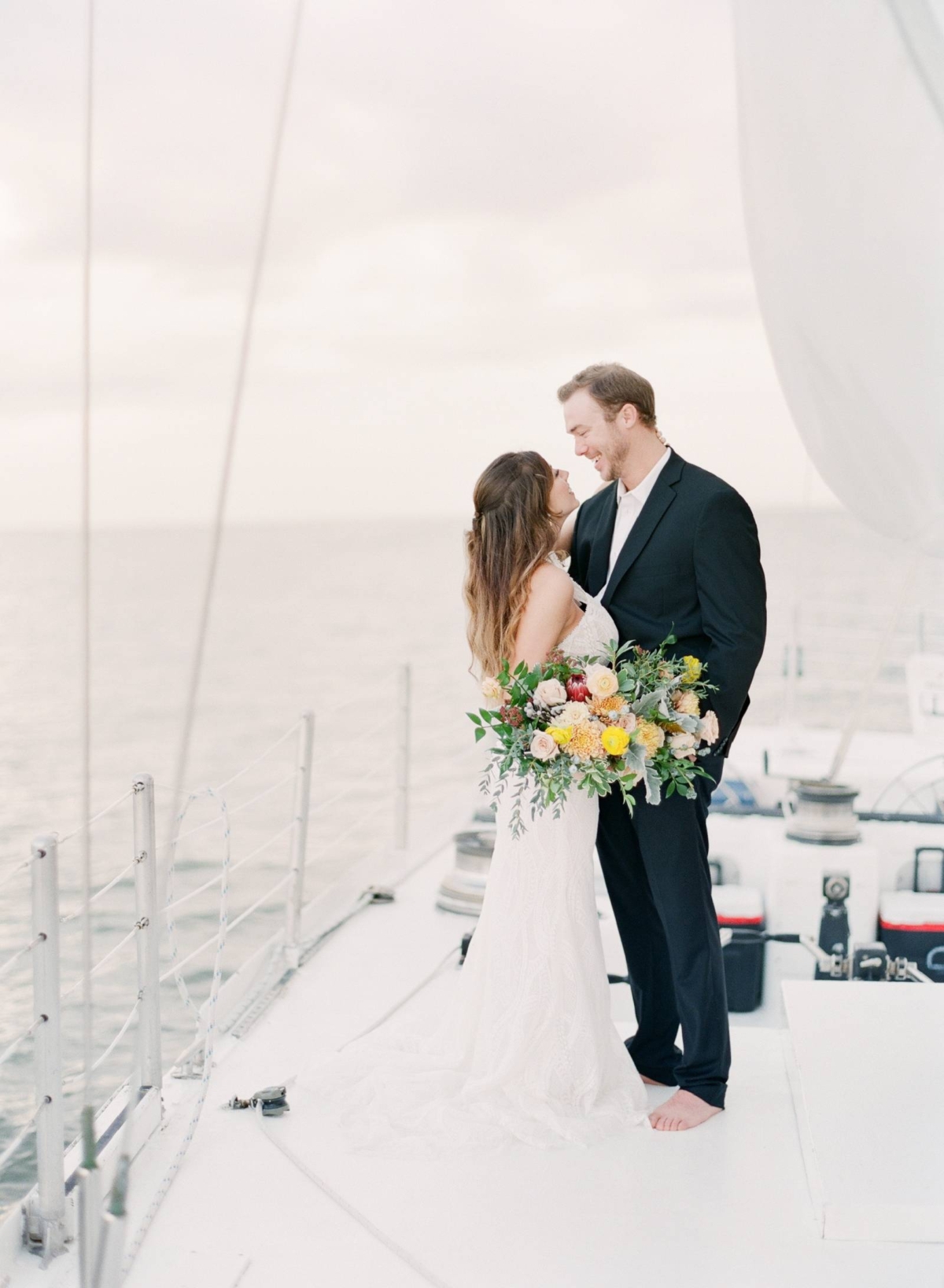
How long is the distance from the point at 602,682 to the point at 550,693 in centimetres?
10

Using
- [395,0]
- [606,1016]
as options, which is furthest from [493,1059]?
[395,0]

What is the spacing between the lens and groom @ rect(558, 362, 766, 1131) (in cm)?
230

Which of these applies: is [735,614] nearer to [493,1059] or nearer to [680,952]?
[680,952]

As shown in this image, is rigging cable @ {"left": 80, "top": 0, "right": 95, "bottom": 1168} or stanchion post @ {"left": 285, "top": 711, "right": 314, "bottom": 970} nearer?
rigging cable @ {"left": 80, "top": 0, "right": 95, "bottom": 1168}

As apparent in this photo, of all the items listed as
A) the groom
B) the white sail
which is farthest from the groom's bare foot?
the white sail

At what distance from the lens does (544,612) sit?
7.67 feet

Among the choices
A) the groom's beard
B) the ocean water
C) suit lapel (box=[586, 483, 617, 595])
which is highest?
the groom's beard

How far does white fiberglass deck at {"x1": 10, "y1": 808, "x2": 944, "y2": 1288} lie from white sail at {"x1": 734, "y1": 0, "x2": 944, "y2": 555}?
1.38 m

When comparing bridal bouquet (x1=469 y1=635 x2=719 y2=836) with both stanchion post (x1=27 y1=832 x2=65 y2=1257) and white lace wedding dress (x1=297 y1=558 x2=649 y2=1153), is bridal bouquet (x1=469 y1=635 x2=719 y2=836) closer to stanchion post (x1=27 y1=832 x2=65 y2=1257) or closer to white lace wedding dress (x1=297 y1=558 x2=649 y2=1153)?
white lace wedding dress (x1=297 y1=558 x2=649 y2=1153)

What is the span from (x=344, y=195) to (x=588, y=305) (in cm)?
770

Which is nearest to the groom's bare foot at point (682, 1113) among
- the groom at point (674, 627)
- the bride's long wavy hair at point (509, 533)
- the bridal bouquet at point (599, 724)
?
the groom at point (674, 627)

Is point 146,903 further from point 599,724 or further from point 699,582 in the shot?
point 699,582

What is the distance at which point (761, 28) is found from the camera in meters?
2.48

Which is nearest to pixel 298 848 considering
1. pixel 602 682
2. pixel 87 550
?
pixel 602 682
